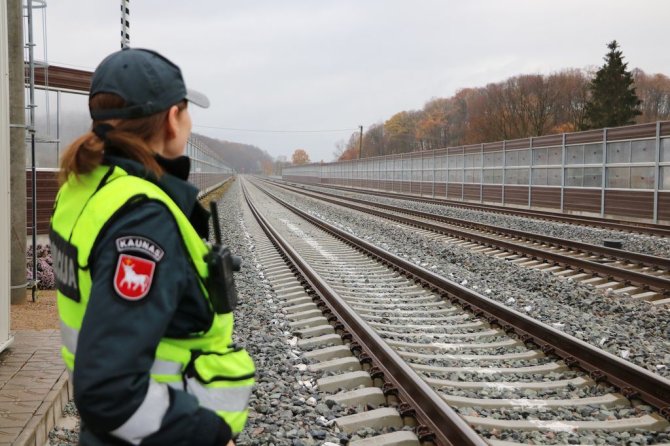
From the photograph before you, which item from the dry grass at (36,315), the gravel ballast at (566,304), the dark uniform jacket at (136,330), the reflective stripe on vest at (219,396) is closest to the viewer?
the dark uniform jacket at (136,330)

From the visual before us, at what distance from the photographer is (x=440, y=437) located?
11.7ft

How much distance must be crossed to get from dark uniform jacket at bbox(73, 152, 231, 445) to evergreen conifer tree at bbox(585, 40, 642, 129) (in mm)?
58314

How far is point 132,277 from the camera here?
51.8 inches

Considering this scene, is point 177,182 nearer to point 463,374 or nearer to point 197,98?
point 197,98

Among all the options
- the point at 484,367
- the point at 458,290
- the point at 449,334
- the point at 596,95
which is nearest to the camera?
the point at 484,367

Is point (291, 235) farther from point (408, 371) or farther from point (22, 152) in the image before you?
point (408, 371)

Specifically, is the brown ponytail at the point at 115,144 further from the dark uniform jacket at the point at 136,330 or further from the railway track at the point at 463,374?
the railway track at the point at 463,374

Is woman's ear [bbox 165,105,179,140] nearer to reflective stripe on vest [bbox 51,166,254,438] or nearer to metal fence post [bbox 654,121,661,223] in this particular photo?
reflective stripe on vest [bbox 51,166,254,438]

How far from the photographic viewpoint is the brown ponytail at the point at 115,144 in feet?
4.85

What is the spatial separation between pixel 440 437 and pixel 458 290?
4265mm

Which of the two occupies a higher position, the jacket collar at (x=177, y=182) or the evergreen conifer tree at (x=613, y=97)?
the evergreen conifer tree at (x=613, y=97)

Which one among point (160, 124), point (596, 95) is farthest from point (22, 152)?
point (596, 95)

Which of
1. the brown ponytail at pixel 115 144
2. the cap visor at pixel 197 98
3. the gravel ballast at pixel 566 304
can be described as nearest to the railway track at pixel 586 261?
the gravel ballast at pixel 566 304

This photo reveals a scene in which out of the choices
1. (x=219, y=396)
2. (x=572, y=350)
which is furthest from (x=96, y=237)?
(x=572, y=350)
